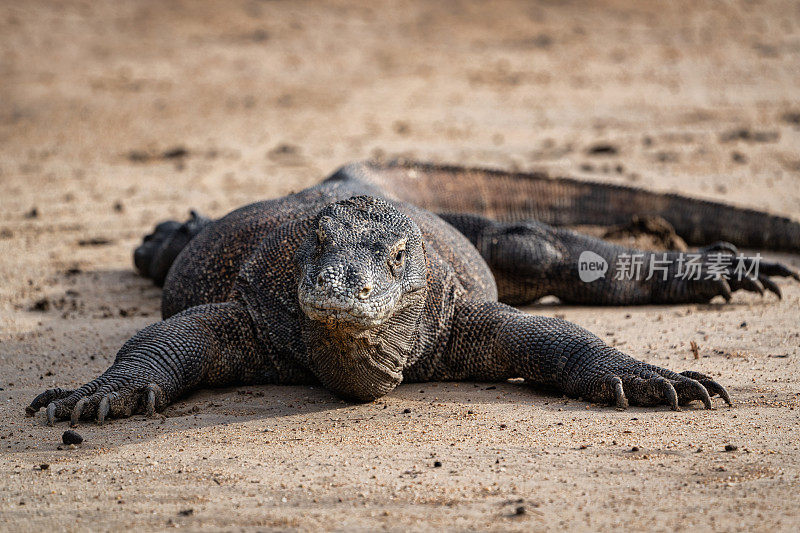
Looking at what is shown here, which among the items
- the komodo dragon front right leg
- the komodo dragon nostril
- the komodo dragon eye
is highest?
the komodo dragon eye

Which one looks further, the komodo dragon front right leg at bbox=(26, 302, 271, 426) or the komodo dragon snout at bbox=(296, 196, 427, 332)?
the komodo dragon front right leg at bbox=(26, 302, 271, 426)

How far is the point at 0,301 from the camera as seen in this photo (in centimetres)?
704

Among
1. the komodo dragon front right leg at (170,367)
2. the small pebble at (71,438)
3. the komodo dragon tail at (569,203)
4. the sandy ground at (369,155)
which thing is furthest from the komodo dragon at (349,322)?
the komodo dragon tail at (569,203)

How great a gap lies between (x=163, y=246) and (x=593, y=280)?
3116 millimetres

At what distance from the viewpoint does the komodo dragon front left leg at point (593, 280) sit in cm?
666

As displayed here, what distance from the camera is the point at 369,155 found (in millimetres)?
11422

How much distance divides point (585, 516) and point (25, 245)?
6.60 meters

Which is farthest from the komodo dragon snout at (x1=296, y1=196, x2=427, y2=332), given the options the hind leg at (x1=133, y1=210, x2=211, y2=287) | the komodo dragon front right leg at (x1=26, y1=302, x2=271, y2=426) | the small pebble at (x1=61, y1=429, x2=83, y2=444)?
the hind leg at (x1=133, y1=210, x2=211, y2=287)

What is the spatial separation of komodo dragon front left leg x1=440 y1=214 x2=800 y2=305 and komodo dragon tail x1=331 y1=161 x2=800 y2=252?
48.0 inches

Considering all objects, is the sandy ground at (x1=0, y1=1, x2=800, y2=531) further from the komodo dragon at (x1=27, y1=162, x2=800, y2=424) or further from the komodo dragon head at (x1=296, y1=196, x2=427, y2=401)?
the komodo dragon head at (x1=296, y1=196, x2=427, y2=401)

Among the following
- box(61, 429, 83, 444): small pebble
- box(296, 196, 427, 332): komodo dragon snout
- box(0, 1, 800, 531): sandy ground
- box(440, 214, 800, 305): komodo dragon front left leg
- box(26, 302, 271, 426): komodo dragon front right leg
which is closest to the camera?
box(0, 1, 800, 531): sandy ground

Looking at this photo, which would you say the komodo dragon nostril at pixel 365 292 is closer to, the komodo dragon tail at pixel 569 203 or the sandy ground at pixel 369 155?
the sandy ground at pixel 369 155

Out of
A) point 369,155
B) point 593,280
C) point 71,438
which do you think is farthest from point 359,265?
point 369,155

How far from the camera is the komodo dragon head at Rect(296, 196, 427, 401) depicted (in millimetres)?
3939
